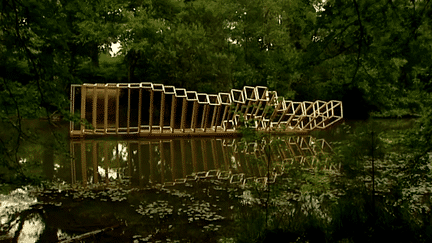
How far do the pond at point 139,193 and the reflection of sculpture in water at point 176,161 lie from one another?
0.03m

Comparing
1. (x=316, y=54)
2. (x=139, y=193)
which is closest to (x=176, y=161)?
(x=139, y=193)

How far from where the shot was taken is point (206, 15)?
25312 millimetres

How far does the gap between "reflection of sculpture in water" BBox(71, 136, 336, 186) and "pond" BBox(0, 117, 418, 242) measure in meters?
0.03

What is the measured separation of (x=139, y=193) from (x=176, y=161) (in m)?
3.56

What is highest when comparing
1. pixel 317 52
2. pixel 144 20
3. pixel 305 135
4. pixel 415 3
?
pixel 144 20

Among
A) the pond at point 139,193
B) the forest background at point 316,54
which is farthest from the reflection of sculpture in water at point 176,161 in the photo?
the forest background at point 316,54

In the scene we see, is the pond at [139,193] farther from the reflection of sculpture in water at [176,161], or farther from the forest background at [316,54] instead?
the forest background at [316,54]

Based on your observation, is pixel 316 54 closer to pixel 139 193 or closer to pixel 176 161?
pixel 139 193

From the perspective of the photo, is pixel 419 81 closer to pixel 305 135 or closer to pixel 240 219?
pixel 240 219

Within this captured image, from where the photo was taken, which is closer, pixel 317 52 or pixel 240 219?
pixel 317 52

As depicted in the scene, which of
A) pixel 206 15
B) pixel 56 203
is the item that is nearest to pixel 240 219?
pixel 56 203

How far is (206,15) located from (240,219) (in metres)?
21.7

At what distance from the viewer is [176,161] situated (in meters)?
11.5

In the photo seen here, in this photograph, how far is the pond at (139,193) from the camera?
18.4ft
